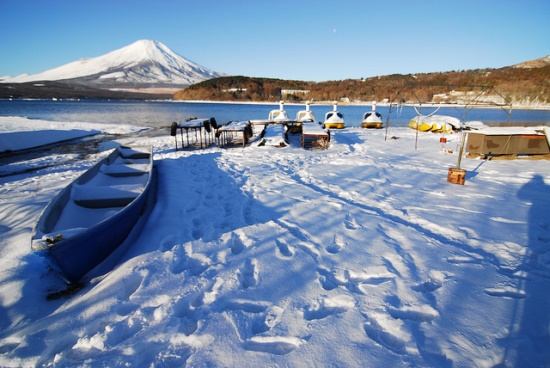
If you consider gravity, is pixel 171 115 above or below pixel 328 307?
above

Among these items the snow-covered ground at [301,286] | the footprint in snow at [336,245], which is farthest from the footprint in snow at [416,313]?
the footprint in snow at [336,245]

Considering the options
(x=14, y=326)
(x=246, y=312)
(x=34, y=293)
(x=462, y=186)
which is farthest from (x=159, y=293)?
(x=462, y=186)

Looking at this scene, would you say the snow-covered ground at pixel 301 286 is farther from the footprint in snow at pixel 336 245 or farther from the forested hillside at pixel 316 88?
the forested hillside at pixel 316 88

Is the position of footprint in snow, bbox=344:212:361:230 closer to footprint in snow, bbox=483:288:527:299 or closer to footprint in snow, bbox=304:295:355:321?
footprint in snow, bbox=304:295:355:321

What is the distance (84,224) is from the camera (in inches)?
187

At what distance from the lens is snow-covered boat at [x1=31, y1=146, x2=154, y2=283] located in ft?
10.7

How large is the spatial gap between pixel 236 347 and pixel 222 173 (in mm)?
7344

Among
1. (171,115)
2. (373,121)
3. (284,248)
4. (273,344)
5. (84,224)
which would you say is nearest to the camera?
(273,344)

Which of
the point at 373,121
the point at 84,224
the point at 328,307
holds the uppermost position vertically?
the point at 373,121

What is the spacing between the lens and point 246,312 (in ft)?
9.89

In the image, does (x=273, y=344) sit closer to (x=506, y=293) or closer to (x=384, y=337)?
(x=384, y=337)

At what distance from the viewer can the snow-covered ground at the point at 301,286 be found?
2.53m

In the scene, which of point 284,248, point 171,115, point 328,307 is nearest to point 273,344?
point 328,307

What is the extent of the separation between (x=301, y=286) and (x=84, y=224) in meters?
4.09
